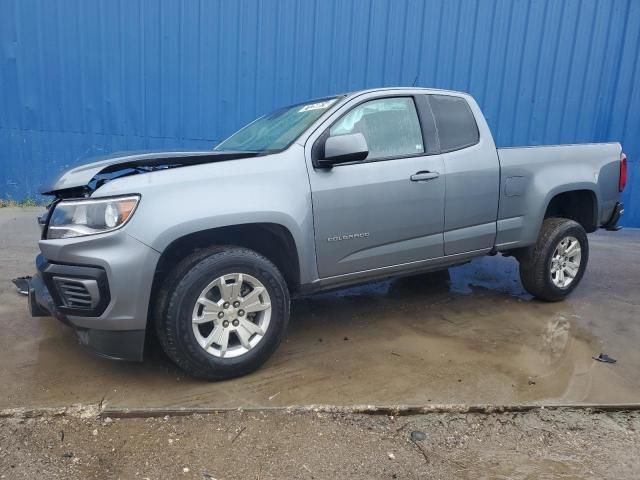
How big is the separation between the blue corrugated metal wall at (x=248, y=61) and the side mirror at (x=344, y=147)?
535 cm

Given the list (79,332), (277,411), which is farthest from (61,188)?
(277,411)

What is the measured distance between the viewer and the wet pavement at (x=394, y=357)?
9.65 feet

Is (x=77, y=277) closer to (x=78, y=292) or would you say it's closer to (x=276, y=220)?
(x=78, y=292)

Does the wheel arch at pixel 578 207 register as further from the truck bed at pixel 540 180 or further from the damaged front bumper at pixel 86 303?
the damaged front bumper at pixel 86 303

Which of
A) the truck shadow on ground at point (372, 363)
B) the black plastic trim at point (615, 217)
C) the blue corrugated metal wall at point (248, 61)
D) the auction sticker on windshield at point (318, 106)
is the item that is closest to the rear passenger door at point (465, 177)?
the truck shadow on ground at point (372, 363)

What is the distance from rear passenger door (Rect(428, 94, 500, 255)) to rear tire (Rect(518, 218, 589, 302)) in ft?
1.90

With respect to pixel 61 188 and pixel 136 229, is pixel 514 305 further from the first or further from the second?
pixel 61 188

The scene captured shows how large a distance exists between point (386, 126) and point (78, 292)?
235 centimetres

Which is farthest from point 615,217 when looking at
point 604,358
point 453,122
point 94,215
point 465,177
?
point 94,215

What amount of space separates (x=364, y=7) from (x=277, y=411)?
7.06 m

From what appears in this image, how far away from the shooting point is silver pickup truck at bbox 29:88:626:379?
2.73 m

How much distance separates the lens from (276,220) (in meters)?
3.08

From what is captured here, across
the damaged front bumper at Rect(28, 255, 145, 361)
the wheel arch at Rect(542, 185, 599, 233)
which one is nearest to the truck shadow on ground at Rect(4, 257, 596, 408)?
the damaged front bumper at Rect(28, 255, 145, 361)

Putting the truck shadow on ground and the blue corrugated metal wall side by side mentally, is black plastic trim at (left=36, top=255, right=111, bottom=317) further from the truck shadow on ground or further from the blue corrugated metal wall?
the blue corrugated metal wall
